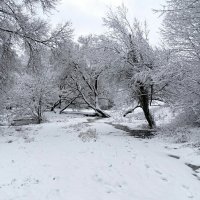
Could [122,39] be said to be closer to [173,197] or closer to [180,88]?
[180,88]

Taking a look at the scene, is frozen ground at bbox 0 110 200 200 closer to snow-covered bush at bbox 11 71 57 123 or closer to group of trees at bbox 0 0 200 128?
group of trees at bbox 0 0 200 128

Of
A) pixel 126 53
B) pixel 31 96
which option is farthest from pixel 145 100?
pixel 31 96

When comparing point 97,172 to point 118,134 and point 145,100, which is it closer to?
point 118,134

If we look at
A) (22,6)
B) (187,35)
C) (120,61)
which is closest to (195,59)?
(187,35)

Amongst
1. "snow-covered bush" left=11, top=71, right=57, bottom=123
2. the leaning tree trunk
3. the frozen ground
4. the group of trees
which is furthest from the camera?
"snow-covered bush" left=11, top=71, right=57, bottom=123

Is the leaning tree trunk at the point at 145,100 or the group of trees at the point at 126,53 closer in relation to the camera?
the group of trees at the point at 126,53

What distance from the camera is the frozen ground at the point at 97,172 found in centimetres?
576

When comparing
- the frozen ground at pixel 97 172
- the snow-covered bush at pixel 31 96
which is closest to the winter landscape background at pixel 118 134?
the frozen ground at pixel 97 172

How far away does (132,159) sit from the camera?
28.7 ft

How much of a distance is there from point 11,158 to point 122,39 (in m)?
11.6

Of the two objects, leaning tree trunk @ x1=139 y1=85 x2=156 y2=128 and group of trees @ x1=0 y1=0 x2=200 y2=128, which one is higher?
group of trees @ x1=0 y1=0 x2=200 y2=128

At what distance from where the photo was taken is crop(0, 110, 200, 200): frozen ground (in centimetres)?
576

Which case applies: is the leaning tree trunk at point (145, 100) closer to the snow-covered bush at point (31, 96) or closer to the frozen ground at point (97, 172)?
the frozen ground at point (97, 172)

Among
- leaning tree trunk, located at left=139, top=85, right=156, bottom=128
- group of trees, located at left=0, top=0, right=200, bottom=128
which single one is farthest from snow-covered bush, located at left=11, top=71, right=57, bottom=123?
leaning tree trunk, located at left=139, top=85, right=156, bottom=128
